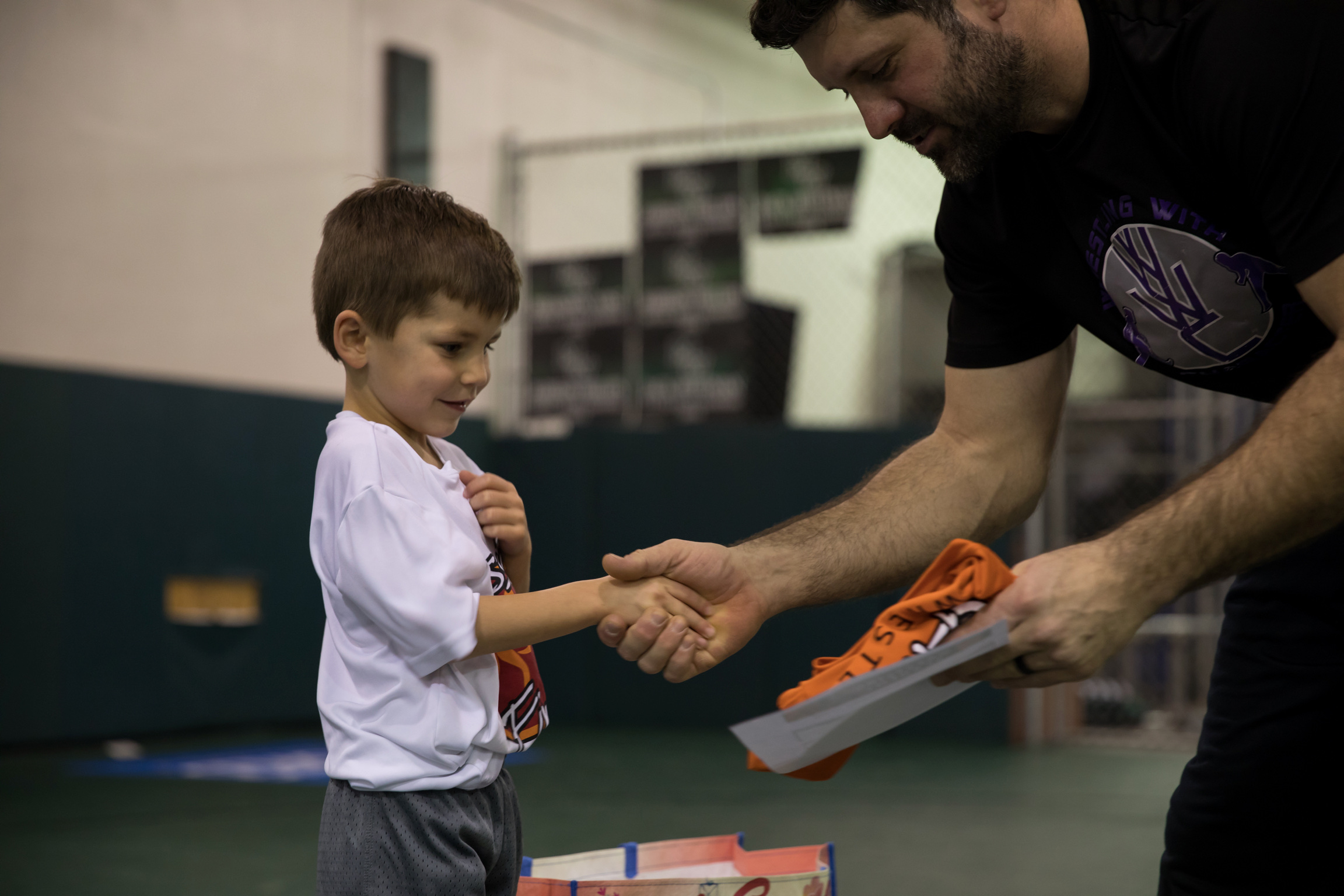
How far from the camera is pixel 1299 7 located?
4.75 ft

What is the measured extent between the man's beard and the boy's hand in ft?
2.20

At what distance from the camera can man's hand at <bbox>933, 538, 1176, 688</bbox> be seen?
1.29m

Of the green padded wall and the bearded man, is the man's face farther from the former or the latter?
the green padded wall

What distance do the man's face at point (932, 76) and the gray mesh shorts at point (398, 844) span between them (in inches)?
37.4

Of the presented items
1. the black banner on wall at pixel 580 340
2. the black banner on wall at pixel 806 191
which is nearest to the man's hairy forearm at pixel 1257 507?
the black banner on wall at pixel 806 191

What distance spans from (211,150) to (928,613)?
18.0 feet

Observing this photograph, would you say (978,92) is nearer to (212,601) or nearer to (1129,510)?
(1129,510)

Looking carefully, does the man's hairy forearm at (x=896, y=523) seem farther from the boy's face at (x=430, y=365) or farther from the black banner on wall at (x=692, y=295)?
the black banner on wall at (x=692, y=295)

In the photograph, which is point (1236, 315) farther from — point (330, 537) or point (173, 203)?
point (173, 203)

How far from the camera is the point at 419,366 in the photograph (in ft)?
5.11

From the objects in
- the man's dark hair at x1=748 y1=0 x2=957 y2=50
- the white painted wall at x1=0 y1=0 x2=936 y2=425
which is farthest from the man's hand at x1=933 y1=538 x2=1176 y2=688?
the white painted wall at x1=0 y1=0 x2=936 y2=425

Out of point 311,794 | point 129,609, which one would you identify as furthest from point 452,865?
point 129,609

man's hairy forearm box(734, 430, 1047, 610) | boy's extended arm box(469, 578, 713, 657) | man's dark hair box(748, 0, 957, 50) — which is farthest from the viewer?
man's hairy forearm box(734, 430, 1047, 610)

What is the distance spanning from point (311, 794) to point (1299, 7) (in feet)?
12.7
